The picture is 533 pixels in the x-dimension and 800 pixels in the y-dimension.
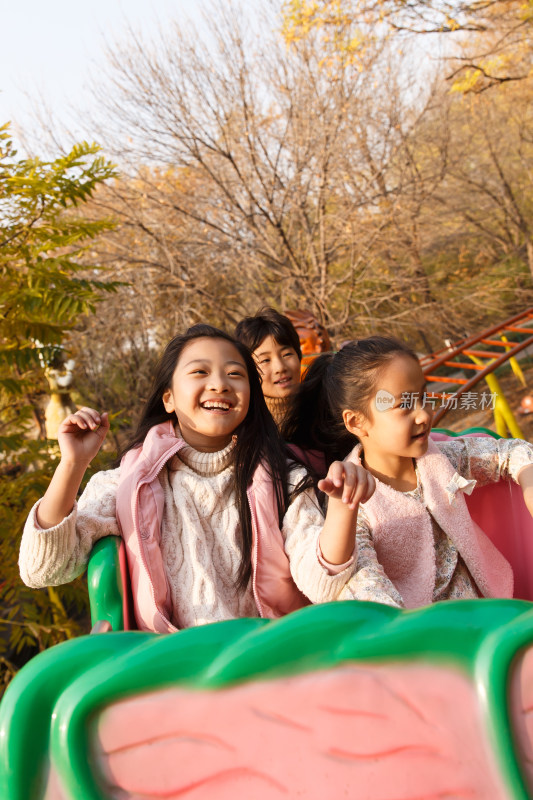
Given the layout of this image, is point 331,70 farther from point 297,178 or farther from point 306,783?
point 306,783

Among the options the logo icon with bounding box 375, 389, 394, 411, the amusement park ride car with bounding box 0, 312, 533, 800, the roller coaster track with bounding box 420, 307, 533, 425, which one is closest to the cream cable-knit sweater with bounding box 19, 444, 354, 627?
the logo icon with bounding box 375, 389, 394, 411

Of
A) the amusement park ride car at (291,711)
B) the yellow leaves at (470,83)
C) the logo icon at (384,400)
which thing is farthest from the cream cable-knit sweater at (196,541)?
the yellow leaves at (470,83)

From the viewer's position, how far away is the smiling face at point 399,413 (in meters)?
1.41

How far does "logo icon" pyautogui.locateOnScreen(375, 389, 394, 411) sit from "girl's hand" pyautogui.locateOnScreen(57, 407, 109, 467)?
0.58m

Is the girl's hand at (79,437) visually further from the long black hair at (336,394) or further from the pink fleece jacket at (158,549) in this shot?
the long black hair at (336,394)

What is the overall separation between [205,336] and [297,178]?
15.3ft

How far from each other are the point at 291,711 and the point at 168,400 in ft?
3.19

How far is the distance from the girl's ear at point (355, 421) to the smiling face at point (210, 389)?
0.75ft

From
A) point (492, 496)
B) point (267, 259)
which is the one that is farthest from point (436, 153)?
point (492, 496)

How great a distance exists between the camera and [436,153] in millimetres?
7879

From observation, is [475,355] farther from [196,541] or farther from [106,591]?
[106,591]

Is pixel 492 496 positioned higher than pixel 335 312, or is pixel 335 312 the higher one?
pixel 335 312

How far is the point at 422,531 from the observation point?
1.52 metres

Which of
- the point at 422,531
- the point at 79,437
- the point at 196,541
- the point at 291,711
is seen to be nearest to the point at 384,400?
the point at 422,531
